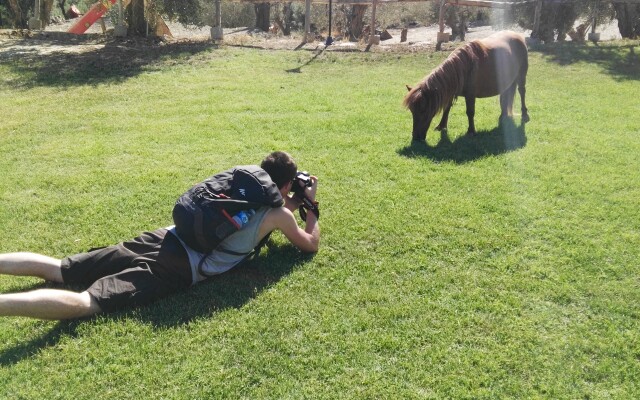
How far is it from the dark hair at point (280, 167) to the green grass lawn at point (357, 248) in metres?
0.72

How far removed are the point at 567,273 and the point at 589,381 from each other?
1262 mm

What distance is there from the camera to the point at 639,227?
200 inches

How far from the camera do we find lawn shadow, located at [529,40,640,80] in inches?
479

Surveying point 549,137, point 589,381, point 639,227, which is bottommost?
point 589,381

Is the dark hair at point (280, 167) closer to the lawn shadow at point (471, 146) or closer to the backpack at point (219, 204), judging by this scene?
the backpack at point (219, 204)

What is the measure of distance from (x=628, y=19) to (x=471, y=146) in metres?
11.6

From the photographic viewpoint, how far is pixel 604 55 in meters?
13.4

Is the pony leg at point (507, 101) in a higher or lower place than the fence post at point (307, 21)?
lower

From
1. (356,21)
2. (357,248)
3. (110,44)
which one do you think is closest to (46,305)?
(357,248)

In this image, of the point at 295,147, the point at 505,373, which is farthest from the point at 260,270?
the point at 295,147

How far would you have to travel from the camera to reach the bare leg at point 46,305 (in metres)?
3.49

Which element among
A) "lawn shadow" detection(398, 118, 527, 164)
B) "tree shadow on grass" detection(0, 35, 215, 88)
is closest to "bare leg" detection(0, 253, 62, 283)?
"lawn shadow" detection(398, 118, 527, 164)

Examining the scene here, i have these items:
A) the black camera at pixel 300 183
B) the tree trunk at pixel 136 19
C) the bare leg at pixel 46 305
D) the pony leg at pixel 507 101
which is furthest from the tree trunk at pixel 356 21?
the bare leg at pixel 46 305

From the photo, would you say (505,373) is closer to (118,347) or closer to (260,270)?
(260,270)
